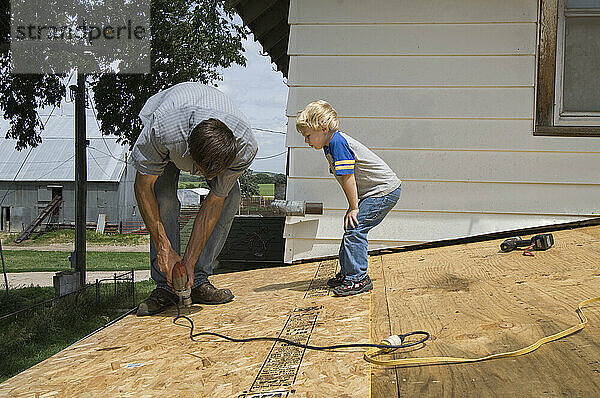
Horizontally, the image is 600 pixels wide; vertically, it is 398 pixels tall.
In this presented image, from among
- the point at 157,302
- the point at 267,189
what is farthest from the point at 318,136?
the point at 267,189

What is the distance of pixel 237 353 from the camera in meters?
1.96

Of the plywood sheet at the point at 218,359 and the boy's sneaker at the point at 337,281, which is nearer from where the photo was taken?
the plywood sheet at the point at 218,359

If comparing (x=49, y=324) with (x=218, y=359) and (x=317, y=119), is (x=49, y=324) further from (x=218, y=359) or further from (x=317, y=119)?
(x=218, y=359)

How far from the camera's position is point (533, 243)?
3.47 m

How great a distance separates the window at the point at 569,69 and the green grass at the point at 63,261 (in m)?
13.0

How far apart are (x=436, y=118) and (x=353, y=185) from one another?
1.57 meters

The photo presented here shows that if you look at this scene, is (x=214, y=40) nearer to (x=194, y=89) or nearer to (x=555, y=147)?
(x=555, y=147)

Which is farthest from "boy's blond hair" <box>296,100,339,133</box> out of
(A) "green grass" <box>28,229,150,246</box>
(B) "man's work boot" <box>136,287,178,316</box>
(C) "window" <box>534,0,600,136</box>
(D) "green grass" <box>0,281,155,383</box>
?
(A) "green grass" <box>28,229,150,246</box>

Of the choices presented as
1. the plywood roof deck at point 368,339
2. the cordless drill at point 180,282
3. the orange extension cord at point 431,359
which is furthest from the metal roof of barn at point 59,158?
the orange extension cord at point 431,359

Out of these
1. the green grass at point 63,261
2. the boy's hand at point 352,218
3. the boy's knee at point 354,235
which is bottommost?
the green grass at point 63,261

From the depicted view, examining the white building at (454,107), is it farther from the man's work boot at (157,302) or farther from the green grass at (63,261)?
the green grass at (63,261)

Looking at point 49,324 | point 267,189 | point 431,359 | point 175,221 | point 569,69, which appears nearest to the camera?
point 431,359

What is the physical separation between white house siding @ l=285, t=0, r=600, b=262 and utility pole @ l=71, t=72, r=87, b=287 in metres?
4.76

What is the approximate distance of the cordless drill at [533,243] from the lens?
340cm
